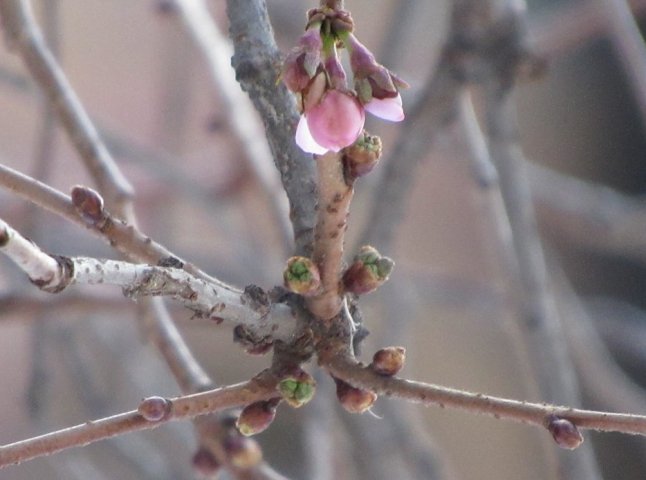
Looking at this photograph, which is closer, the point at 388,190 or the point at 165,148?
the point at 388,190

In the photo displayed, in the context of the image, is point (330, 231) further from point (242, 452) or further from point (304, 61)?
point (242, 452)

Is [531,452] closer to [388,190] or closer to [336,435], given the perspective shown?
[336,435]

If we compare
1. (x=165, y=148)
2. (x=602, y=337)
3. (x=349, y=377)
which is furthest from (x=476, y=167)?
(x=602, y=337)

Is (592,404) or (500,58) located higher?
(500,58)

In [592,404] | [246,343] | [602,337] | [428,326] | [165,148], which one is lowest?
[428,326]

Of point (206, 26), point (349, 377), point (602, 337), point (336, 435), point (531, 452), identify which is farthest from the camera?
point (531, 452)

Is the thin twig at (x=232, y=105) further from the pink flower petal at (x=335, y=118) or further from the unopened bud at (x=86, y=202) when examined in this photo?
the pink flower petal at (x=335, y=118)

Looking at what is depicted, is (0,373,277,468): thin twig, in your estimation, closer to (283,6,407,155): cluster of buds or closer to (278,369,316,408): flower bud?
(278,369,316,408): flower bud
